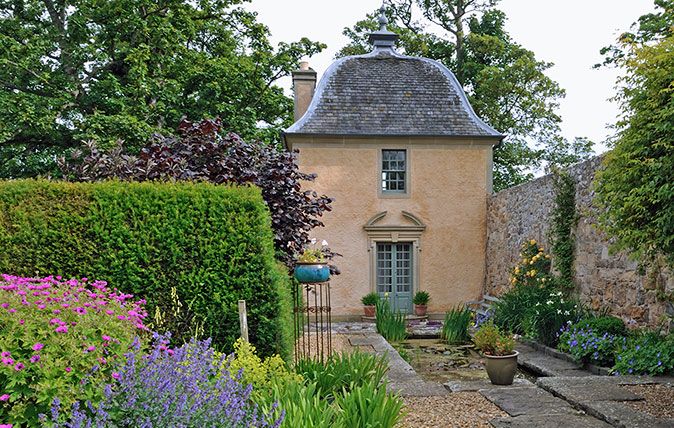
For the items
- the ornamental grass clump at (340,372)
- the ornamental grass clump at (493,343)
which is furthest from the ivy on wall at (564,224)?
the ornamental grass clump at (340,372)

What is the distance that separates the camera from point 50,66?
14.3 meters

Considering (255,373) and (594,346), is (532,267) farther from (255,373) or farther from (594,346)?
(255,373)

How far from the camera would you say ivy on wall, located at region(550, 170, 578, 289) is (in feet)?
29.9

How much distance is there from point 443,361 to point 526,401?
2.92 m

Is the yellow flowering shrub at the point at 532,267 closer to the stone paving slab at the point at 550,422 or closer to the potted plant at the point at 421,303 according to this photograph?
the potted plant at the point at 421,303

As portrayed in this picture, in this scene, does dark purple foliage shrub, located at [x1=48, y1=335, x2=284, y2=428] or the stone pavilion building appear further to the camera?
the stone pavilion building

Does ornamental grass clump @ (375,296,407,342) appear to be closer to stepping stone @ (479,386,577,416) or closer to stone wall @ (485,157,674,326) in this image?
stone wall @ (485,157,674,326)

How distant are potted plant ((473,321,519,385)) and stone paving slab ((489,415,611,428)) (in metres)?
1.54

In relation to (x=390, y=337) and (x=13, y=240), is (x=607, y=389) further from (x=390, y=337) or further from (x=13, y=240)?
(x=13, y=240)

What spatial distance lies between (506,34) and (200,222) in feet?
60.0

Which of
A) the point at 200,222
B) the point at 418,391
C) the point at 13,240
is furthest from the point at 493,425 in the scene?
the point at 13,240

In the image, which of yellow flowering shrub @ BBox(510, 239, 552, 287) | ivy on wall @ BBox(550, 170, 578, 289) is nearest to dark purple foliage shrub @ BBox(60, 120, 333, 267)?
ivy on wall @ BBox(550, 170, 578, 289)

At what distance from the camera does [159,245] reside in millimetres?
4820

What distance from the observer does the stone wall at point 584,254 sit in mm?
7043
